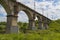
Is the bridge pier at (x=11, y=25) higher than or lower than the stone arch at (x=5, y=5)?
lower

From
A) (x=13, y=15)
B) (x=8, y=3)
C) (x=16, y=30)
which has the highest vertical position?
(x=8, y=3)

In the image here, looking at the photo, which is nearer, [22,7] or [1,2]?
[1,2]

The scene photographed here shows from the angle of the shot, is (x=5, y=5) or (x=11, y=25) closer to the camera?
(x=5, y=5)

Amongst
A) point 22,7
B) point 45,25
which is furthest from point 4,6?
point 45,25

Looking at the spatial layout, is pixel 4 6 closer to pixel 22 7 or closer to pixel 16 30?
pixel 16 30

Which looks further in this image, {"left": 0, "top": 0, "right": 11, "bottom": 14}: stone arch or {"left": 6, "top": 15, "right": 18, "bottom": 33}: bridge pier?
{"left": 6, "top": 15, "right": 18, "bottom": 33}: bridge pier

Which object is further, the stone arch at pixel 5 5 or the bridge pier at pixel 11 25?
the bridge pier at pixel 11 25

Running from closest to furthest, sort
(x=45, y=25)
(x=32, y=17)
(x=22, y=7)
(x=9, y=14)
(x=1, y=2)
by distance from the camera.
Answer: (x=1, y=2), (x=9, y=14), (x=22, y=7), (x=32, y=17), (x=45, y=25)

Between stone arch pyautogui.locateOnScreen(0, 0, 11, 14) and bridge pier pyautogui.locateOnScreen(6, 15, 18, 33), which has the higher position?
stone arch pyautogui.locateOnScreen(0, 0, 11, 14)

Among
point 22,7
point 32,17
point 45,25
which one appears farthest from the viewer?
point 45,25

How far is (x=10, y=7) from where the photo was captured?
26.3m

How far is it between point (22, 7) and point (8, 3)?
24.1 ft

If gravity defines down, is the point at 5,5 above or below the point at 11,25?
above

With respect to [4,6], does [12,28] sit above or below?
below
